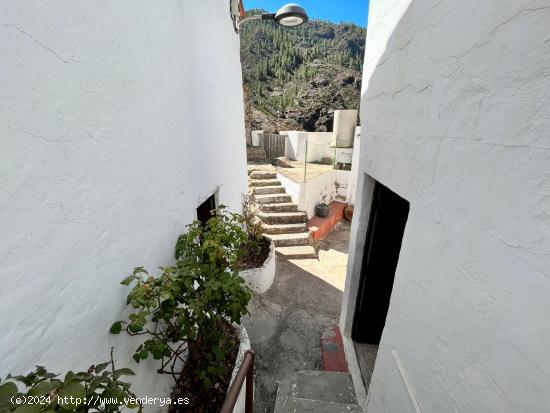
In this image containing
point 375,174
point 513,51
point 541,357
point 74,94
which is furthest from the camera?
point 375,174

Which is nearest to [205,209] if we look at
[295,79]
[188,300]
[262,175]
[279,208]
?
[188,300]

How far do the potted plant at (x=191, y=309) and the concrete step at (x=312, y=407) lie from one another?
775 millimetres

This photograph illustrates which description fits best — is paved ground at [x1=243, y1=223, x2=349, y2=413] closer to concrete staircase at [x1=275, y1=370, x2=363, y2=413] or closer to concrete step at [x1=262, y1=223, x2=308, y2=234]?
concrete staircase at [x1=275, y1=370, x2=363, y2=413]

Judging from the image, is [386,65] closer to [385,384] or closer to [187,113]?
[187,113]

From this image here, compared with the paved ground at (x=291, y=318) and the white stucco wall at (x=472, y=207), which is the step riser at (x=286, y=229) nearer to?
the paved ground at (x=291, y=318)

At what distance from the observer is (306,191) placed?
8.20 meters

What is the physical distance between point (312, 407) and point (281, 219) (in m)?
5.37

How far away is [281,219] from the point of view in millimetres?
7840

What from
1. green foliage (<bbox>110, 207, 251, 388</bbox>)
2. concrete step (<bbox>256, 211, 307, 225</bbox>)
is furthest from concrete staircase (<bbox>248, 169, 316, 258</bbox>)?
green foliage (<bbox>110, 207, 251, 388</bbox>)

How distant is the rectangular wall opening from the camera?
3.05 meters

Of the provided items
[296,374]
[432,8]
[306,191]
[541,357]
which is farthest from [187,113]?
[306,191]

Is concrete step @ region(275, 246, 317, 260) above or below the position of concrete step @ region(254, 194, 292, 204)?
below

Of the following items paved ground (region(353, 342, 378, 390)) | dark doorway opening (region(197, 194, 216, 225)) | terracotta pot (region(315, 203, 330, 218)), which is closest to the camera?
paved ground (region(353, 342, 378, 390))

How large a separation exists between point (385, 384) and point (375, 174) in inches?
78.4
